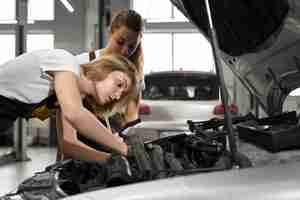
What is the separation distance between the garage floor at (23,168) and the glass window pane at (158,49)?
317cm

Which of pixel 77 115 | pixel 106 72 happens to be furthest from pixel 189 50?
pixel 77 115

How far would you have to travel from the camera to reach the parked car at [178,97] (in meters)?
3.64

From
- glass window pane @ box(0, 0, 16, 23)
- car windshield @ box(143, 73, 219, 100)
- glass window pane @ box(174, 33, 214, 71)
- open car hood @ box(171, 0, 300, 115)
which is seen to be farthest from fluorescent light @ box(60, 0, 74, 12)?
open car hood @ box(171, 0, 300, 115)

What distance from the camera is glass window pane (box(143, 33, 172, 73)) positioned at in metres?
8.96

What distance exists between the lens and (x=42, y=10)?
9164 mm

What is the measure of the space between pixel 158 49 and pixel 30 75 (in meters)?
7.52

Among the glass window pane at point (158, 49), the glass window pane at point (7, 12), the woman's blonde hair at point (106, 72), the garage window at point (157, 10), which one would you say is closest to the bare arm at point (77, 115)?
the woman's blonde hair at point (106, 72)

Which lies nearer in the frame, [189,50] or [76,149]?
[76,149]

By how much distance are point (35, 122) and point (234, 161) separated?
22.4ft

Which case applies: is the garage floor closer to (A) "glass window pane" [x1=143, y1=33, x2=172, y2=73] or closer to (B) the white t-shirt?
(B) the white t-shirt

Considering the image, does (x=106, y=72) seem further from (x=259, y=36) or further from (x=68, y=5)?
(x=68, y=5)

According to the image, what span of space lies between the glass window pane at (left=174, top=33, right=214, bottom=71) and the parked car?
4.96 m

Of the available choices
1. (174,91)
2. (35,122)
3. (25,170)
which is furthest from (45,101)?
(35,122)

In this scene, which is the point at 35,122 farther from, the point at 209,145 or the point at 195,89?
the point at 209,145
